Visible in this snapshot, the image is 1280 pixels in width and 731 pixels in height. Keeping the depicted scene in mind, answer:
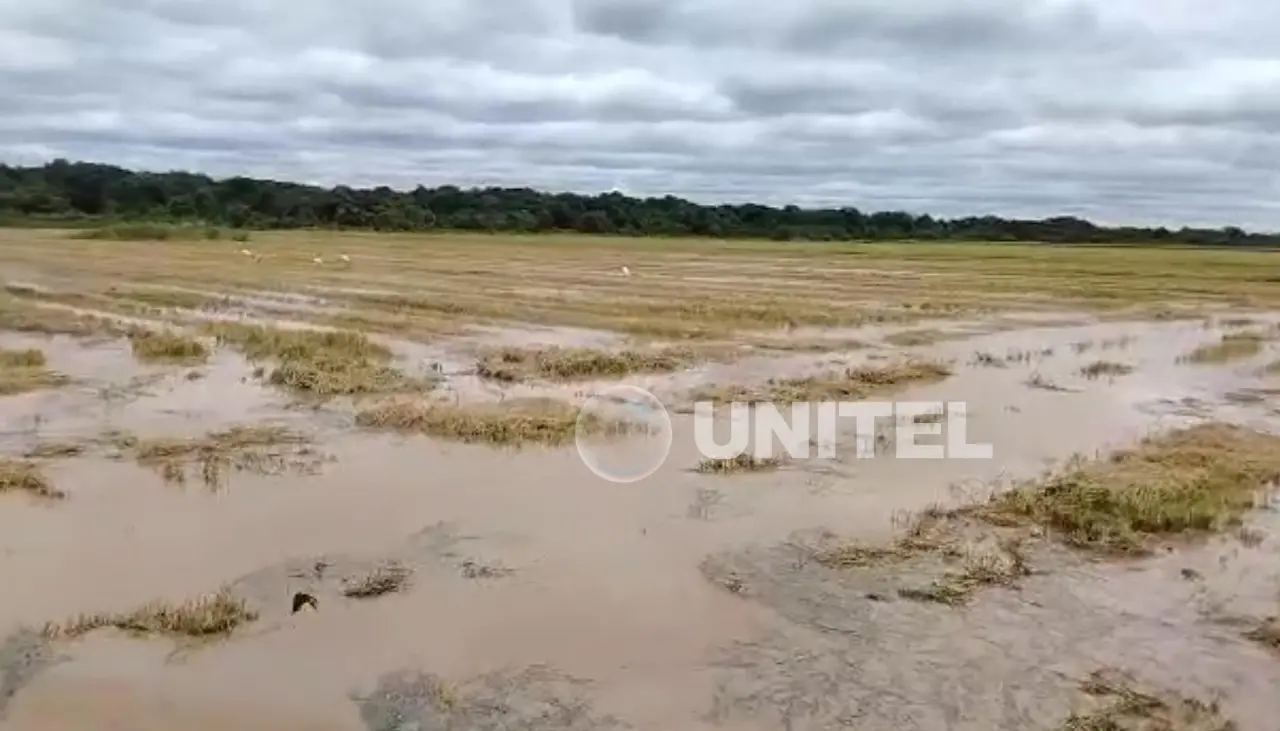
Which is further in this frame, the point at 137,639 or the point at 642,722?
the point at 137,639

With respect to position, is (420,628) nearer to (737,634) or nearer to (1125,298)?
(737,634)

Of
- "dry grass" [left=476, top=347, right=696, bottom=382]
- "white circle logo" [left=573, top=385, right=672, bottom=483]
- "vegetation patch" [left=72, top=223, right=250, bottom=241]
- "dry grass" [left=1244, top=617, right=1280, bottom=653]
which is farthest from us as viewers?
"vegetation patch" [left=72, top=223, right=250, bottom=241]

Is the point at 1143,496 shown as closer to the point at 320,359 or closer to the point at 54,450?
the point at 54,450

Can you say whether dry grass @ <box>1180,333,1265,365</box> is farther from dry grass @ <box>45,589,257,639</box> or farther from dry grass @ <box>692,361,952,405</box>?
dry grass @ <box>45,589,257,639</box>

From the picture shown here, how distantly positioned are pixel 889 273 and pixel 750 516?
128 ft

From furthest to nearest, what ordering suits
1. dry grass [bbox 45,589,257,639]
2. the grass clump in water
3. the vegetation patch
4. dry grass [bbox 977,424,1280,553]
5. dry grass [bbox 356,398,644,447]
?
the vegetation patch
the grass clump in water
dry grass [bbox 356,398,644,447]
dry grass [bbox 977,424,1280,553]
dry grass [bbox 45,589,257,639]

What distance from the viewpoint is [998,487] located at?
10383 millimetres

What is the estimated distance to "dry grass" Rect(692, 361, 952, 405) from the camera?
1494 cm

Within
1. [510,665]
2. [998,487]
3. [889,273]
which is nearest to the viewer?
[510,665]

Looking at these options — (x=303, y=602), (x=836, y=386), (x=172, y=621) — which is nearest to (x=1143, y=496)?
(x=836, y=386)

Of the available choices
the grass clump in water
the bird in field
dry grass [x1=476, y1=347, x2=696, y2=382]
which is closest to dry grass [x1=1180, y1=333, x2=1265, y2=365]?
dry grass [x1=476, y1=347, x2=696, y2=382]

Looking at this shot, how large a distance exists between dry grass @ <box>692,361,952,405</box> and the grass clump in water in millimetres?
8659

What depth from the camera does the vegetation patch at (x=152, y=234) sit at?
64.6 metres

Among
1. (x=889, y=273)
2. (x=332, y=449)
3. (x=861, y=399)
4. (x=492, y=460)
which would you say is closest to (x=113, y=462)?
(x=332, y=449)
